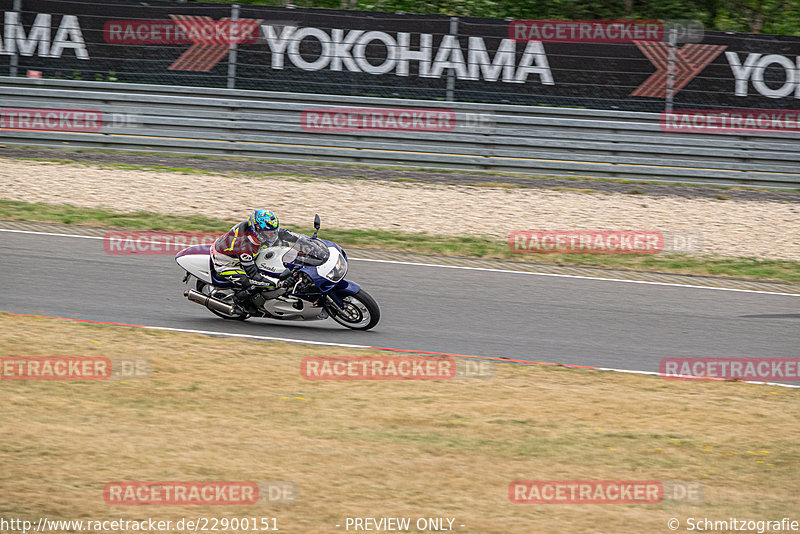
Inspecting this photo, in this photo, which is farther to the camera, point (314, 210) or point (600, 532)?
point (314, 210)

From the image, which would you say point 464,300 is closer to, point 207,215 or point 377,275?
point 377,275

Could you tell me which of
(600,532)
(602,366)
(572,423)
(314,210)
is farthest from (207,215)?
(600,532)

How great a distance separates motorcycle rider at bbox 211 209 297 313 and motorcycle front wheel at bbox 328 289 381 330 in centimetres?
81

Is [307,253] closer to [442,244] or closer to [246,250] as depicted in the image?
[246,250]

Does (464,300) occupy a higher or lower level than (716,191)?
lower

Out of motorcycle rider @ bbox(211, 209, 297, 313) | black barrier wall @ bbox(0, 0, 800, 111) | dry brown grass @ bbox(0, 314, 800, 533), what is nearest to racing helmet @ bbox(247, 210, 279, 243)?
motorcycle rider @ bbox(211, 209, 297, 313)

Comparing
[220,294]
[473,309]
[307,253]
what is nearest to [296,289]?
[307,253]

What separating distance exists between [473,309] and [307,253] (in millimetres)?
2461

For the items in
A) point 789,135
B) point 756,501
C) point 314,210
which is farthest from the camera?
point 789,135

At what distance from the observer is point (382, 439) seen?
21.7ft

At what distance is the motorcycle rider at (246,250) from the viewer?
925cm

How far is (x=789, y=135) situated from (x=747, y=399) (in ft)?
33.7

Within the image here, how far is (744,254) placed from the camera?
13938 mm

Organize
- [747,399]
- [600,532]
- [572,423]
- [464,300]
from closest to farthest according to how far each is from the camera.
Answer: [600,532] < [572,423] < [747,399] < [464,300]
